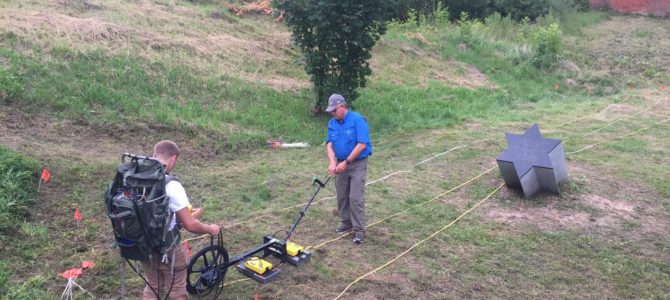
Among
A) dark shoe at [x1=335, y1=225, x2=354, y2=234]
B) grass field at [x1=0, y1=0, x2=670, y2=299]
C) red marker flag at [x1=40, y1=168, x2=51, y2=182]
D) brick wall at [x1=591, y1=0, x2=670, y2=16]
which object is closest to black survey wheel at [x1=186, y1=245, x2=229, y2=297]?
grass field at [x1=0, y1=0, x2=670, y2=299]

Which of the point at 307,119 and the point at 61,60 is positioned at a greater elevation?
the point at 61,60

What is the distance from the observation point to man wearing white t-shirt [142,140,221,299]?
3.90m

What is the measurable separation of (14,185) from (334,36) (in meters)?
5.98

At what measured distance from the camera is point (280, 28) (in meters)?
15.8

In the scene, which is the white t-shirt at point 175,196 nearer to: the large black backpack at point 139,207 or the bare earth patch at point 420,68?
the large black backpack at point 139,207

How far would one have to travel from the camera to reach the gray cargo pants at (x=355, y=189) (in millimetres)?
5880

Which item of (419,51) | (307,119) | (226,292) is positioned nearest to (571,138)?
(307,119)

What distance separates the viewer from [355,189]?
19.4 feet

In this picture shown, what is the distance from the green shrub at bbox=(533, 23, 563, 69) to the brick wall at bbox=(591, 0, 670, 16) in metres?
12.0

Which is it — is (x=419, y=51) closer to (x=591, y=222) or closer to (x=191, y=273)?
(x=591, y=222)

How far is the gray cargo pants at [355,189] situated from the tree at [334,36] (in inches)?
176

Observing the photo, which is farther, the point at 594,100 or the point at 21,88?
the point at 594,100

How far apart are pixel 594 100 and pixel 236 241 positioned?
11.5 m

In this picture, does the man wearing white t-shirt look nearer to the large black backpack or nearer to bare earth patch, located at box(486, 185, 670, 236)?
the large black backpack
